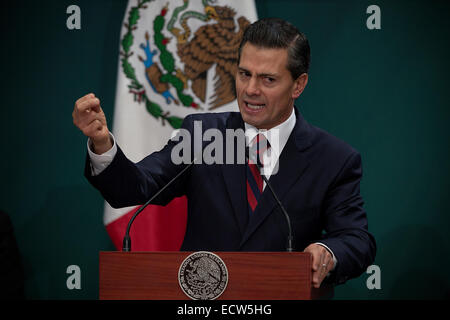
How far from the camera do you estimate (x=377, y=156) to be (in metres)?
3.19

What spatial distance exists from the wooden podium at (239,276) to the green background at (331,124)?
1838 millimetres

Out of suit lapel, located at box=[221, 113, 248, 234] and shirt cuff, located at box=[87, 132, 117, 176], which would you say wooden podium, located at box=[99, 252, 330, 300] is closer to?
shirt cuff, located at box=[87, 132, 117, 176]

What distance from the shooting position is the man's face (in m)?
2.00

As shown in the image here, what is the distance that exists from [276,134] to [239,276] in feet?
2.78

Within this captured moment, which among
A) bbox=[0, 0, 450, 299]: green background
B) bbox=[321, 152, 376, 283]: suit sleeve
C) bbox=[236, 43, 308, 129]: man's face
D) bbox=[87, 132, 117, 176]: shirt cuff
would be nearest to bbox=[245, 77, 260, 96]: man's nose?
bbox=[236, 43, 308, 129]: man's face

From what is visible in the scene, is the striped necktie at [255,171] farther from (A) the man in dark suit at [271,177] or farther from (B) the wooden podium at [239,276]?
(B) the wooden podium at [239,276]

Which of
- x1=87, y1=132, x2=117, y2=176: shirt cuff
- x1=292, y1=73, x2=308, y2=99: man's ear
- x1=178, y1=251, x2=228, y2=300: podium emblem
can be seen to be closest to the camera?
x1=178, y1=251, x2=228, y2=300: podium emblem

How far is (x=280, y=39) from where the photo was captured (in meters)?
2.02

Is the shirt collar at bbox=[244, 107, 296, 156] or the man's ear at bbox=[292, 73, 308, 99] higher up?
the man's ear at bbox=[292, 73, 308, 99]

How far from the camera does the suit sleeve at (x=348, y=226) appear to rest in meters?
1.71

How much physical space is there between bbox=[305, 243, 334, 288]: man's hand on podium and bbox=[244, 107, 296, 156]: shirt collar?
590mm

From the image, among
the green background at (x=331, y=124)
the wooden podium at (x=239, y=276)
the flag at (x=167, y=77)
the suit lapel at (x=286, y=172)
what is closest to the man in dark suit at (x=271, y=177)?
the suit lapel at (x=286, y=172)
